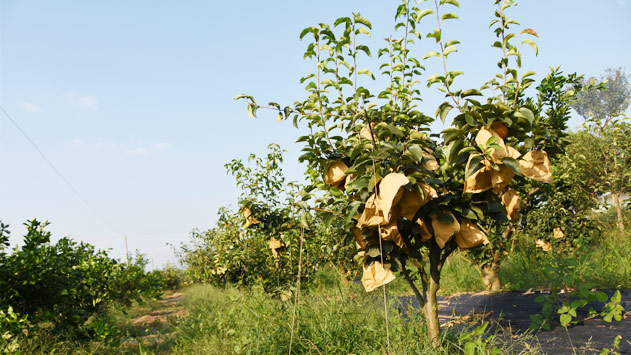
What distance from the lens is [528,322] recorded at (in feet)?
14.3

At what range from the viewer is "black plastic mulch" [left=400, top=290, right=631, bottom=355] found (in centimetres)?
334

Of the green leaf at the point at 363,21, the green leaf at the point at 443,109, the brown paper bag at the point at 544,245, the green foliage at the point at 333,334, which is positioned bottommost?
the green foliage at the point at 333,334

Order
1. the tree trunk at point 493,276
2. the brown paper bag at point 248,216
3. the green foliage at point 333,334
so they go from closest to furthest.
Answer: the green foliage at point 333,334 < the brown paper bag at point 248,216 < the tree trunk at point 493,276

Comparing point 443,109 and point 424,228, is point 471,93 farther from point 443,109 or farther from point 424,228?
point 424,228

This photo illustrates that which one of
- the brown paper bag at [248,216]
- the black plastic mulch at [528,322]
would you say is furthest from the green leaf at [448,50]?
the brown paper bag at [248,216]

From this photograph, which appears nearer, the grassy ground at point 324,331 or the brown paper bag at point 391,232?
the brown paper bag at point 391,232

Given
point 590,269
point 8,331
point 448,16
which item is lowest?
point 590,269

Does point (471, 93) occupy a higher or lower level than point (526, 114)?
higher

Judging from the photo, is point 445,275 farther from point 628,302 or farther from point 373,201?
point 373,201

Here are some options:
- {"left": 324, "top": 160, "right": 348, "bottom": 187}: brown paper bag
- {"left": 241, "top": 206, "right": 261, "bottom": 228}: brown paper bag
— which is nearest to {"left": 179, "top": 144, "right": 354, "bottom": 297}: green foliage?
{"left": 241, "top": 206, "right": 261, "bottom": 228}: brown paper bag

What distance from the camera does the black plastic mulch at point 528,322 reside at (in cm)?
334

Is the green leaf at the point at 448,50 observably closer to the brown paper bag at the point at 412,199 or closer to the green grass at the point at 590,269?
the brown paper bag at the point at 412,199

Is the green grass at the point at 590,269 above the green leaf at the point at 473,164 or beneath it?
beneath

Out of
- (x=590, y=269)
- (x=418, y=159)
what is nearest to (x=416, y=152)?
(x=418, y=159)
